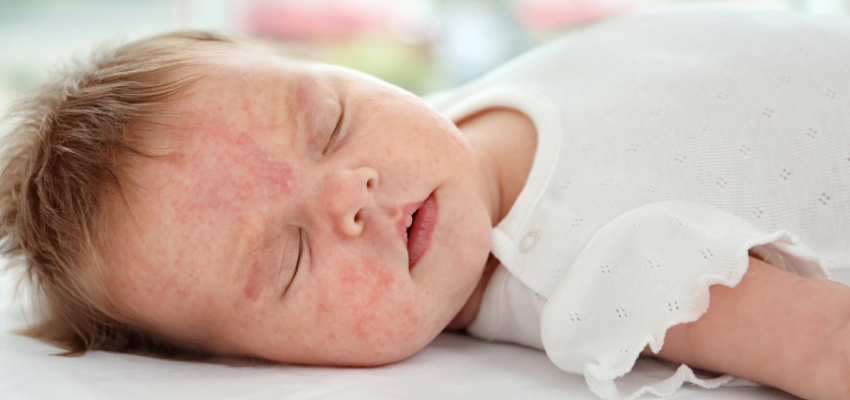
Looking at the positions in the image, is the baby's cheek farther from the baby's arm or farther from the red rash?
the baby's arm

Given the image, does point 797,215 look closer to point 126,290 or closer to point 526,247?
point 526,247

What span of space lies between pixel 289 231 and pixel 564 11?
2.38m

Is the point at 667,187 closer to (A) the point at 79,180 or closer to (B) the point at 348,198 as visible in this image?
(B) the point at 348,198

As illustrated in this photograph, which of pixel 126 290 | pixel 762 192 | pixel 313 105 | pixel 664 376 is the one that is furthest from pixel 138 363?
pixel 762 192

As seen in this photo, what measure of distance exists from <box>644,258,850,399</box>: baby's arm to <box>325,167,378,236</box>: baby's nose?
0.38m

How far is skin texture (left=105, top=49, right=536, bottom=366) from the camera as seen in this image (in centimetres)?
75

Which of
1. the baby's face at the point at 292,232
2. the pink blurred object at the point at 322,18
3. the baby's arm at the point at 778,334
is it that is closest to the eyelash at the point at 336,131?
the baby's face at the point at 292,232

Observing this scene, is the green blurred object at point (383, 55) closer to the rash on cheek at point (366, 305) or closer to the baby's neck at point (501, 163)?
the baby's neck at point (501, 163)

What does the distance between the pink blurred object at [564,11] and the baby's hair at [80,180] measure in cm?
214

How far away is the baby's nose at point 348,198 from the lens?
75 centimetres

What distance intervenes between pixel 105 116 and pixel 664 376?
741 millimetres

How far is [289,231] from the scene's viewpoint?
2.53 feet

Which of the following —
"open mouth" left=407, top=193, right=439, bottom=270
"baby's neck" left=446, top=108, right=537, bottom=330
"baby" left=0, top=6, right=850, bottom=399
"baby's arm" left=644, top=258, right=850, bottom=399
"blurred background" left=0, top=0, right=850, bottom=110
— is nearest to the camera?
"baby's arm" left=644, top=258, right=850, bottom=399

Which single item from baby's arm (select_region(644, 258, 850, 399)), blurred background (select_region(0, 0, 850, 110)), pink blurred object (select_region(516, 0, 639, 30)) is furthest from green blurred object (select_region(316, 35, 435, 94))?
baby's arm (select_region(644, 258, 850, 399))
